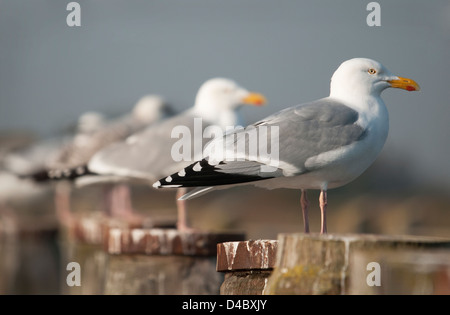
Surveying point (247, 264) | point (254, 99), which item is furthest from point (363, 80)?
point (254, 99)

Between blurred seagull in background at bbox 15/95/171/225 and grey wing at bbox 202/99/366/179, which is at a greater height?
blurred seagull in background at bbox 15/95/171/225

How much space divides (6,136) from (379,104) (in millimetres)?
13994

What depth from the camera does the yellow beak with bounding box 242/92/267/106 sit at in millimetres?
7918

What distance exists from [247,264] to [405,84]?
1779 millimetres

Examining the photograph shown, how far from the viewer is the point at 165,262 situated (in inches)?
242

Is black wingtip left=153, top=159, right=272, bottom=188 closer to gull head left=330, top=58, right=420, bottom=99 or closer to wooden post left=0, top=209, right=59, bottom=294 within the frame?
gull head left=330, top=58, right=420, bottom=99

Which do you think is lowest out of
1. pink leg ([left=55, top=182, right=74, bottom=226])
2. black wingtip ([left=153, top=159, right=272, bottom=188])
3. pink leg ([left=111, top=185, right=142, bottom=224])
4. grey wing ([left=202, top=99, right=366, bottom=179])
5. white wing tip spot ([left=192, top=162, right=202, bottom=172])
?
black wingtip ([left=153, top=159, right=272, bottom=188])

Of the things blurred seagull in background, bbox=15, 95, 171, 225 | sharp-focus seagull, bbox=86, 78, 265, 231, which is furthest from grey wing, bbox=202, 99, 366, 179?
blurred seagull in background, bbox=15, 95, 171, 225

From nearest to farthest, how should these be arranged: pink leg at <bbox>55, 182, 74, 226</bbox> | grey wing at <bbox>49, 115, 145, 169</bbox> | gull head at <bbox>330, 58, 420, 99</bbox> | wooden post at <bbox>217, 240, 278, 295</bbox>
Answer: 1. wooden post at <bbox>217, 240, 278, 295</bbox>
2. gull head at <bbox>330, 58, 420, 99</bbox>
3. grey wing at <bbox>49, 115, 145, 169</bbox>
4. pink leg at <bbox>55, 182, 74, 226</bbox>

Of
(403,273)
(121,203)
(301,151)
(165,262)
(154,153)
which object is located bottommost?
(403,273)

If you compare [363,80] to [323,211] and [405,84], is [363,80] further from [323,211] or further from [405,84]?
[323,211]

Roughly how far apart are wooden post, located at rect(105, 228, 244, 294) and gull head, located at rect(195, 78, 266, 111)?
97.4 inches
